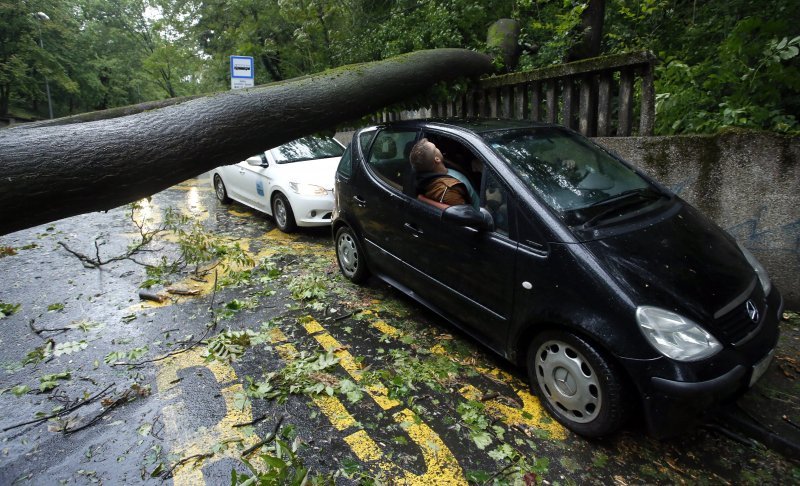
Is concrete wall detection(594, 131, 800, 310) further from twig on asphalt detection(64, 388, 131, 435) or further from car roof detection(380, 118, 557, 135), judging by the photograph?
twig on asphalt detection(64, 388, 131, 435)

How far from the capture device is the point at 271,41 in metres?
14.7

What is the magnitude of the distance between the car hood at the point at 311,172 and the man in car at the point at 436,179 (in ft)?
10.4

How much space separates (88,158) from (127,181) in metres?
0.24

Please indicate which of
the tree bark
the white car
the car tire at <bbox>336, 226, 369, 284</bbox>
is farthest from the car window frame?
the tree bark

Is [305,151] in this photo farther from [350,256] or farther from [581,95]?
[581,95]

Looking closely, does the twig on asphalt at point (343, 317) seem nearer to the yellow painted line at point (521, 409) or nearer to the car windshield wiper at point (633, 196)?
the yellow painted line at point (521, 409)

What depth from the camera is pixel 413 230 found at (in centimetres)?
367

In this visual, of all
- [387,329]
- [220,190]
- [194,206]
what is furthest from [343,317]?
[194,206]

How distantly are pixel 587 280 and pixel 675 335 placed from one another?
500mm

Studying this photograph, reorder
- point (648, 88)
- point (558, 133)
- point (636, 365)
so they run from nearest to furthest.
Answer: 1. point (636, 365)
2. point (558, 133)
3. point (648, 88)

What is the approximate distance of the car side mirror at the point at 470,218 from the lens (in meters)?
2.92

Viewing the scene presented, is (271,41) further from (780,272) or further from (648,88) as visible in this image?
(780,272)

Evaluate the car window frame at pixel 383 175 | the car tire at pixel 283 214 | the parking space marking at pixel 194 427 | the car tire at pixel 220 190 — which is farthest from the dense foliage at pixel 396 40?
the parking space marking at pixel 194 427

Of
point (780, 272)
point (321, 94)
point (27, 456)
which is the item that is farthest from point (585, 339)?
point (27, 456)
